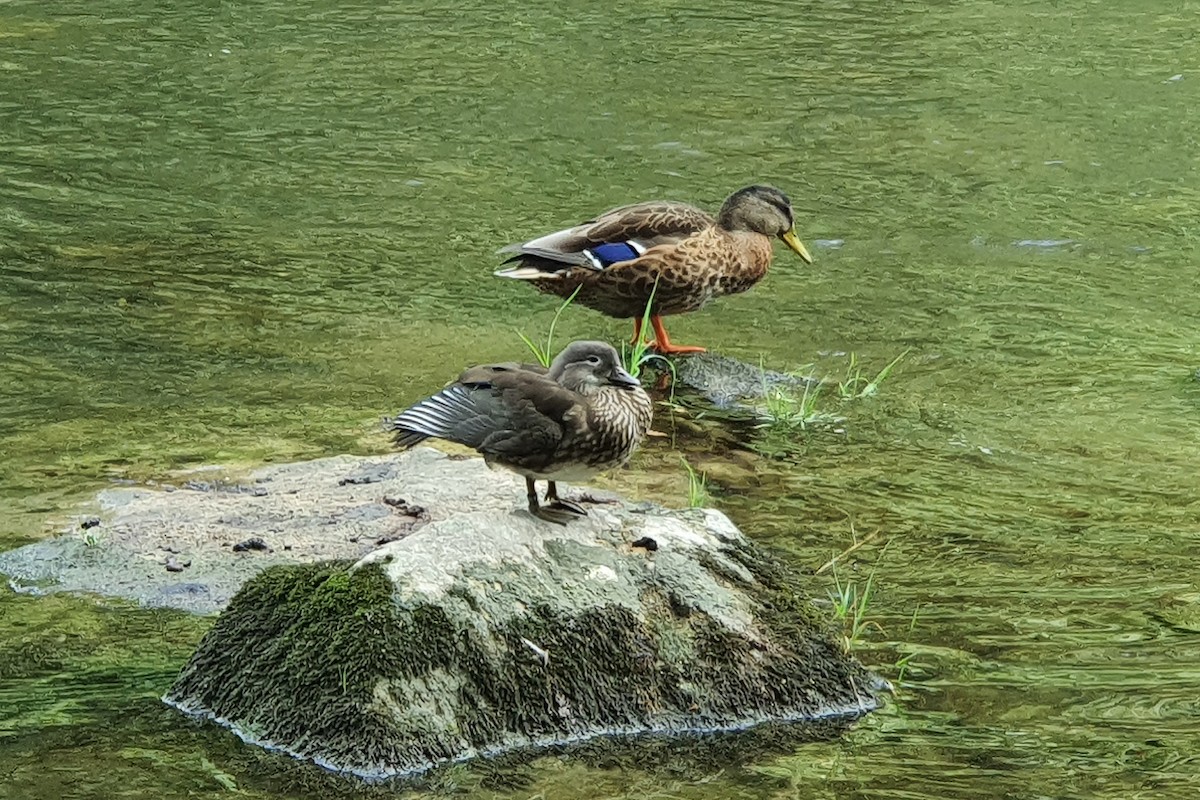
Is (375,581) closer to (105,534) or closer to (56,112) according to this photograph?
(105,534)

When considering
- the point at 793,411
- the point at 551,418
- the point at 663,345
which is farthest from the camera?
the point at 663,345

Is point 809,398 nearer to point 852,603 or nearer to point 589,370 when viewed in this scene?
point 852,603

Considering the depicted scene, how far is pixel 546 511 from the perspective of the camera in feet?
16.2

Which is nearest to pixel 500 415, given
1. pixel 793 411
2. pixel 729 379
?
pixel 793 411

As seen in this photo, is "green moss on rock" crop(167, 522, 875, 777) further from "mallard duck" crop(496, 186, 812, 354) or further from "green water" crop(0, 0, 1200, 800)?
"mallard duck" crop(496, 186, 812, 354)

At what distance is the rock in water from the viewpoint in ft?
14.4

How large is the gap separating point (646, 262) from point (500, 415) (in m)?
3.07

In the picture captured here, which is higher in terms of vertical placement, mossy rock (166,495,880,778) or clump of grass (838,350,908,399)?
mossy rock (166,495,880,778)

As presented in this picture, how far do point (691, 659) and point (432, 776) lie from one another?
2.54 feet

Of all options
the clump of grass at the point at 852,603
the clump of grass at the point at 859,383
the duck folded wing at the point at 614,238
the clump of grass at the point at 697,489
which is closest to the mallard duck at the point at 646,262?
the duck folded wing at the point at 614,238

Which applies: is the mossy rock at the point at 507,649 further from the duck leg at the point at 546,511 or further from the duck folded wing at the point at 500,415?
the duck folded wing at the point at 500,415

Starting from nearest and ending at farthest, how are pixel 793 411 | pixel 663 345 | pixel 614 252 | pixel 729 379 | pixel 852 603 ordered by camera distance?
pixel 852 603, pixel 793 411, pixel 729 379, pixel 614 252, pixel 663 345

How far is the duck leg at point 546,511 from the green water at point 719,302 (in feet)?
2.37

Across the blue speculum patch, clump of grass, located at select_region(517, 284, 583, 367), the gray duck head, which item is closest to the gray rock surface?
the gray duck head
